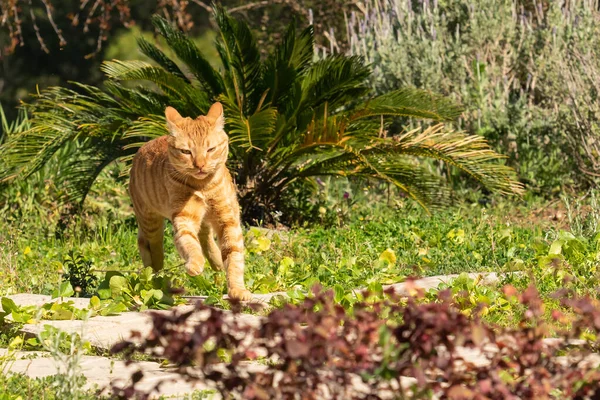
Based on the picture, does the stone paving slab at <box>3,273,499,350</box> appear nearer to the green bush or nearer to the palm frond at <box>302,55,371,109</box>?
the palm frond at <box>302,55,371,109</box>

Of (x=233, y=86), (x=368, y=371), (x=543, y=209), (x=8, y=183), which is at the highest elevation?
(x=368, y=371)

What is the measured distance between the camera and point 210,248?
23.2 ft

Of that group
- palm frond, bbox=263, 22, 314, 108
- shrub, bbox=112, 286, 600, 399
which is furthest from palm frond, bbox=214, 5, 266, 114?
shrub, bbox=112, 286, 600, 399

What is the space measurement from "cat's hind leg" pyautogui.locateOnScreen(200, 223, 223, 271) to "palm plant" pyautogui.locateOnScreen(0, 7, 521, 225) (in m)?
2.10

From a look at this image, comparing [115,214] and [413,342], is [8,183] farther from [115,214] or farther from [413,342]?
[413,342]

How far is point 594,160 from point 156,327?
7.93 meters

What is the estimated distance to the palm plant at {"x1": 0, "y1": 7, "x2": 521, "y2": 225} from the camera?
9.10m

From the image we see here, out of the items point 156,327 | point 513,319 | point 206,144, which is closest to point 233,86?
point 206,144

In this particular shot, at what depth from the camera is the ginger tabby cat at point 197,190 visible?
6.24m

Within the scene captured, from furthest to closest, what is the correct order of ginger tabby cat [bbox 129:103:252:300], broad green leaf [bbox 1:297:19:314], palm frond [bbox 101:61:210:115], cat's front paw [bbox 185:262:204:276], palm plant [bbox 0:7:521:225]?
palm plant [bbox 0:7:521:225], palm frond [bbox 101:61:210:115], ginger tabby cat [bbox 129:103:252:300], cat's front paw [bbox 185:262:204:276], broad green leaf [bbox 1:297:19:314]

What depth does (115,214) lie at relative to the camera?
404 inches

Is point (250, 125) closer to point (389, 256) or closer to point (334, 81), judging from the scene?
point (334, 81)

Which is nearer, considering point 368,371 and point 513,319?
point 368,371

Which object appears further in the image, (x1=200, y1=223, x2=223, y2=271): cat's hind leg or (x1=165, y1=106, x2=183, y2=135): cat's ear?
(x1=200, y1=223, x2=223, y2=271): cat's hind leg
